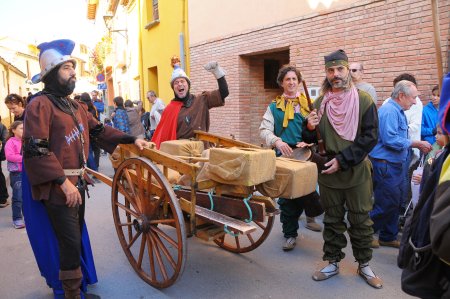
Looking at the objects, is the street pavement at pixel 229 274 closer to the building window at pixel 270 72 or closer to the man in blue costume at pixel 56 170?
the man in blue costume at pixel 56 170

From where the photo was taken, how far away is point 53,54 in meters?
2.67

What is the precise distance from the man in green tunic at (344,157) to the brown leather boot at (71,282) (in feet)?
6.45

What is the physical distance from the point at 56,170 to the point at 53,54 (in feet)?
2.76

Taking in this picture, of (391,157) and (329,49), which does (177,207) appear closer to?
(391,157)

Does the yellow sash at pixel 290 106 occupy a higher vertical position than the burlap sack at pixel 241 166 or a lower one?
higher

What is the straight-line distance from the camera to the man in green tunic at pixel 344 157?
2.97 meters

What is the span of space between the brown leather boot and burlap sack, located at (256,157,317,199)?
1.49 m

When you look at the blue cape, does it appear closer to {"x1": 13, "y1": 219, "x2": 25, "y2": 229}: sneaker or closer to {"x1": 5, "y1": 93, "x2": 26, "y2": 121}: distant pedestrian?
{"x1": 13, "y1": 219, "x2": 25, "y2": 229}: sneaker

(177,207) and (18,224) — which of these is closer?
(177,207)

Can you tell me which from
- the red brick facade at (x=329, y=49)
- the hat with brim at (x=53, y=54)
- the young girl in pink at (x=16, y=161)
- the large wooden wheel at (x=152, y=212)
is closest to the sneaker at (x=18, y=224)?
the young girl in pink at (x=16, y=161)

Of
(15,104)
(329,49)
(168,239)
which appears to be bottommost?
(168,239)

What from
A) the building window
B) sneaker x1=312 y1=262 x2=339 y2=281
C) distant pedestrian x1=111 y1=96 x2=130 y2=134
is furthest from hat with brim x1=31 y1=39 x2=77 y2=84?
the building window

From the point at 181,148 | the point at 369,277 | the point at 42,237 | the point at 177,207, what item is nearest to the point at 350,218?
the point at 369,277

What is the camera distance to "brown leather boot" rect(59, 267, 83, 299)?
8.89ft
